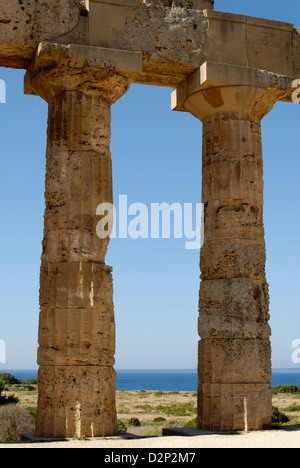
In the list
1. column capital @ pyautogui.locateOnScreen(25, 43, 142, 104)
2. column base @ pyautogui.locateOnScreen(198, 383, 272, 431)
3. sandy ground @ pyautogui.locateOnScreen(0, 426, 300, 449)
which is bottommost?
sandy ground @ pyautogui.locateOnScreen(0, 426, 300, 449)

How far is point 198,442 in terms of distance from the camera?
1220 cm

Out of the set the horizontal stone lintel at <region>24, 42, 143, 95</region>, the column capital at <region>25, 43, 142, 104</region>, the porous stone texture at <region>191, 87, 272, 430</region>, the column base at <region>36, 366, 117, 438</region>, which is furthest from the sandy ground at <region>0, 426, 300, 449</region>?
the horizontal stone lintel at <region>24, 42, 143, 95</region>

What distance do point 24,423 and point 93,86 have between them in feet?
34.4

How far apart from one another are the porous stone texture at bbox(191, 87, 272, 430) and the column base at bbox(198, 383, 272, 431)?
2cm

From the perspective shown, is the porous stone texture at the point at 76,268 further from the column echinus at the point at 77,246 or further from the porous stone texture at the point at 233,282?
the porous stone texture at the point at 233,282

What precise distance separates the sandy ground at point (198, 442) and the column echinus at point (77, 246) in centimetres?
73

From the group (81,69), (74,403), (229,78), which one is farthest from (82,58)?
(74,403)

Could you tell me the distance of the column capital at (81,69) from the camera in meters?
13.4

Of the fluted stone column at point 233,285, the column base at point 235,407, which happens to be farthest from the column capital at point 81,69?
the column base at point 235,407

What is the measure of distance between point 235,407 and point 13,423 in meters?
8.17

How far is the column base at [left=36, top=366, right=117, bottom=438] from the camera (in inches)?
499

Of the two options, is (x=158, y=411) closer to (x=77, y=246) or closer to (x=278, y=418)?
(x=278, y=418)

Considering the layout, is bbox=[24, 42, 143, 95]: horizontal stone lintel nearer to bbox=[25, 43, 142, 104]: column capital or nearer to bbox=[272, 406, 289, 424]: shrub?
bbox=[25, 43, 142, 104]: column capital
